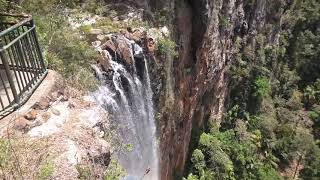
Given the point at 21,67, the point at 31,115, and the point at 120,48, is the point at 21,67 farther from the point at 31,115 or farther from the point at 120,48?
the point at 120,48

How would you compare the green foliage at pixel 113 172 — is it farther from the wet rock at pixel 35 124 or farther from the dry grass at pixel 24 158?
the wet rock at pixel 35 124

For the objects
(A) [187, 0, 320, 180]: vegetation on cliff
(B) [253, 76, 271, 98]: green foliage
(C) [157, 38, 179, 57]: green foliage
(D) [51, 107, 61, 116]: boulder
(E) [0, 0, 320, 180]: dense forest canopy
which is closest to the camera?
(D) [51, 107, 61, 116]: boulder

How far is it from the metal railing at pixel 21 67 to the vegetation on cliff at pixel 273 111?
10.6 metres

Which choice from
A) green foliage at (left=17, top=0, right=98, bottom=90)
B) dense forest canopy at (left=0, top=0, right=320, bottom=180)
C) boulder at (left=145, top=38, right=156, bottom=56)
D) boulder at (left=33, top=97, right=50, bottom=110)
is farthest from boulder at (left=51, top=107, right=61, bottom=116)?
boulder at (left=145, top=38, right=156, bottom=56)

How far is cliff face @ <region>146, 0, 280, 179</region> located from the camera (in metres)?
12.4

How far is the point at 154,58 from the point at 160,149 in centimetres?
296

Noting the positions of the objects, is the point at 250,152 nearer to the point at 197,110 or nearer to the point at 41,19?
the point at 197,110

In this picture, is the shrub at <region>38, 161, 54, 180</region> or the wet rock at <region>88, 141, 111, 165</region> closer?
the shrub at <region>38, 161, 54, 180</region>

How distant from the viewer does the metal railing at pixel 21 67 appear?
514 centimetres

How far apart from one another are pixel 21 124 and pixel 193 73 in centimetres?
976

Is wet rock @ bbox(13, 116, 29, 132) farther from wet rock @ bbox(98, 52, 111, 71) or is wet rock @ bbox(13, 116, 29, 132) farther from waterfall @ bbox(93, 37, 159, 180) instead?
wet rock @ bbox(98, 52, 111, 71)

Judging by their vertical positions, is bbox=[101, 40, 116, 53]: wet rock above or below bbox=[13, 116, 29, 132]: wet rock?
below

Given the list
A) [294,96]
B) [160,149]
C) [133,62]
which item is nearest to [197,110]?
[160,149]

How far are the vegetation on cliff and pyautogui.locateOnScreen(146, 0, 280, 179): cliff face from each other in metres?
0.90
